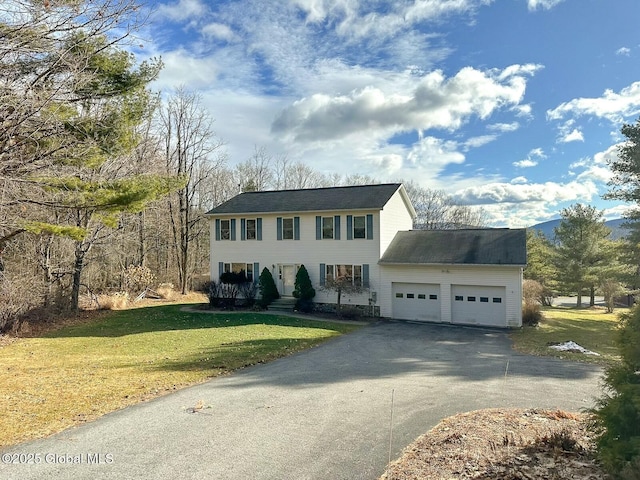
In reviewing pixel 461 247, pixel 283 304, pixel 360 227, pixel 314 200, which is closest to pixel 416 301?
pixel 461 247

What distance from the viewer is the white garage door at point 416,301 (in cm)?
1956

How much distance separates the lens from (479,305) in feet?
61.3

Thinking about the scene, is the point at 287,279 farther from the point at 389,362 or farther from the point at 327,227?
the point at 389,362

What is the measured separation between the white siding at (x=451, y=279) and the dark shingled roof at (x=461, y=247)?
364 mm

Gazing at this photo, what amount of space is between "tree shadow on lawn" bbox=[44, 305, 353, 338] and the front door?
109 inches

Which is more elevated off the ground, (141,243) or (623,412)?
(141,243)

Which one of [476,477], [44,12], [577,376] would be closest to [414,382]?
[577,376]

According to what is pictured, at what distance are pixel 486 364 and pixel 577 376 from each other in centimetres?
213

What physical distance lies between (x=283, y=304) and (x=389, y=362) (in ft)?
39.4

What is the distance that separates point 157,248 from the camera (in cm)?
3231

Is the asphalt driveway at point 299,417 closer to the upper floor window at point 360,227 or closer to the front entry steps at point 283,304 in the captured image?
the upper floor window at point 360,227

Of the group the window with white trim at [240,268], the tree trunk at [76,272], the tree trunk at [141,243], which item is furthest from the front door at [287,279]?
the tree trunk at [141,243]

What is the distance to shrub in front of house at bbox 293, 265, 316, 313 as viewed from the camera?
21219 mm

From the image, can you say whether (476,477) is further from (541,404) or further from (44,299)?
(44,299)
